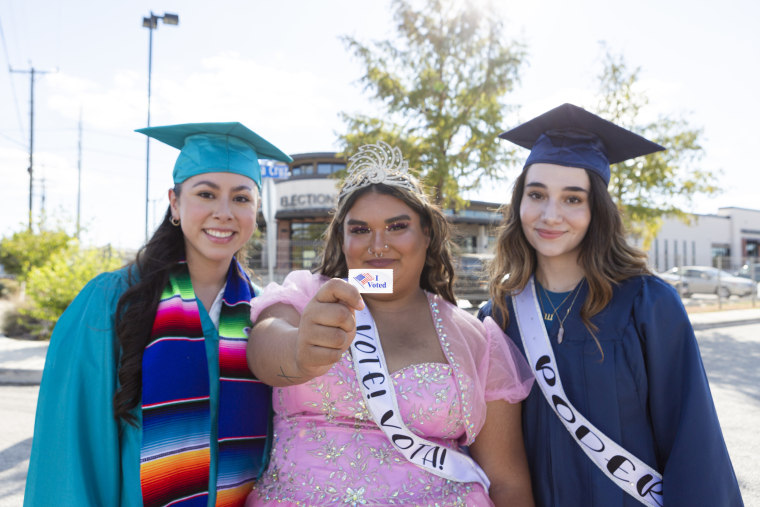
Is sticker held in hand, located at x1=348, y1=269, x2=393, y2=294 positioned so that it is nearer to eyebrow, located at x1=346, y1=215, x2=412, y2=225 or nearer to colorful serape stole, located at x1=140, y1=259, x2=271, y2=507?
eyebrow, located at x1=346, y1=215, x2=412, y2=225

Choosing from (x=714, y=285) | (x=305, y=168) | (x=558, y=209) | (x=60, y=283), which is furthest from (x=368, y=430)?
(x=305, y=168)

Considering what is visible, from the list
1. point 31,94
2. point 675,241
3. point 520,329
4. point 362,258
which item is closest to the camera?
point 362,258

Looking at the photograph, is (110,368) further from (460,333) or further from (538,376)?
(538,376)

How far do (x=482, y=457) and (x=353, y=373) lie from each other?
0.65 m

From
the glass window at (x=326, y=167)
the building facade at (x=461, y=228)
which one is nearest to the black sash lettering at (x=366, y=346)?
the building facade at (x=461, y=228)

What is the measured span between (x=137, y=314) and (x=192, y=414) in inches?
17.7

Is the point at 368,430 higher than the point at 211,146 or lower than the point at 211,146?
lower

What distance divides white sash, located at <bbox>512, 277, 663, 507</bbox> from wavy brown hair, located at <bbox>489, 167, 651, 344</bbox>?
0.66 ft

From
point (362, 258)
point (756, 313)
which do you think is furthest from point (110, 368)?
point (756, 313)

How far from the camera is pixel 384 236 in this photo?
210 centimetres

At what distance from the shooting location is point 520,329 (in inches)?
92.7

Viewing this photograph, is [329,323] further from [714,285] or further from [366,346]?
[714,285]

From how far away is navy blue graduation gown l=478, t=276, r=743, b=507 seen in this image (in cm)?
191

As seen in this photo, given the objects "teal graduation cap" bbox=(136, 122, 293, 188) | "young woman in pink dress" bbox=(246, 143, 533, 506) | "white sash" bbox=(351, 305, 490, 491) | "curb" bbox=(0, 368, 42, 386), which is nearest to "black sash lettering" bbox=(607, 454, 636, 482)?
"young woman in pink dress" bbox=(246, 143, 533, 506)
